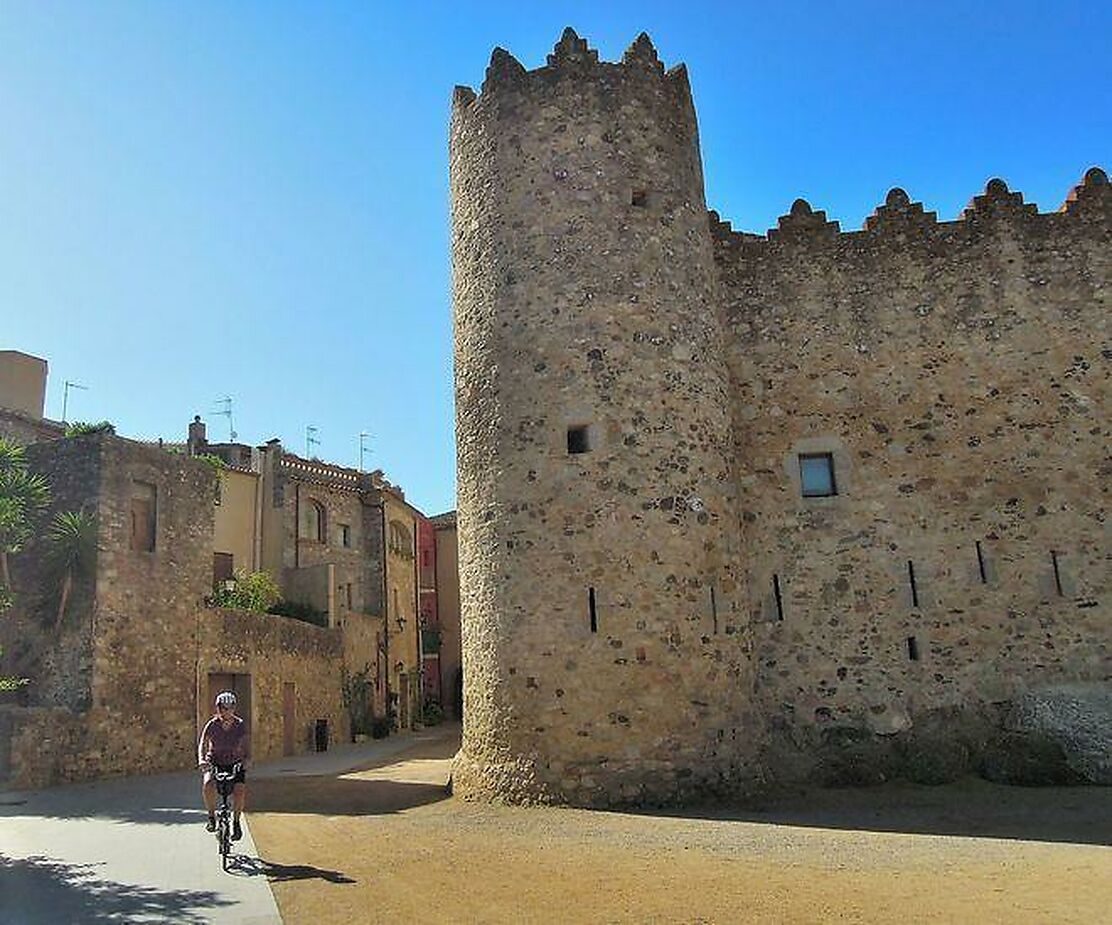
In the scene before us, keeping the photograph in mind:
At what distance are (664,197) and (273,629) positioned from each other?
15011mm

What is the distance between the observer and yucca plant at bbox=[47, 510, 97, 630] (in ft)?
58.7

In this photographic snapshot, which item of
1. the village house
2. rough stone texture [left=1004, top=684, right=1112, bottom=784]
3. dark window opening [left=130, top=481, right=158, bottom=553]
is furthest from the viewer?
dark window opening [left=130, top=481, right=158, bottom=553]

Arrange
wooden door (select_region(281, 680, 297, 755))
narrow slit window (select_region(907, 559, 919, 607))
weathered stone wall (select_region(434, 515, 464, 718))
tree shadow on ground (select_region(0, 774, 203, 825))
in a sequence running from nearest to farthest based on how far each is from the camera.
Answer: tree shadow on ground (select_region(0, 774, 203, 825)), narrow slit window (select_region(907, 559, 919, 607)), wooden door (select_region(281, 680, 297, 755)), weathered stone wall (select_region(434, 515, 464, 718))

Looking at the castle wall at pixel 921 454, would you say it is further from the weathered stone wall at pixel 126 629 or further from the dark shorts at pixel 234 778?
the weathered stone wall at pixel 126 629

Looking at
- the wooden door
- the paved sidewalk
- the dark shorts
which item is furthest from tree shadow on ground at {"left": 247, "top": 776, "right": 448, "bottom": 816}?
the wooden door

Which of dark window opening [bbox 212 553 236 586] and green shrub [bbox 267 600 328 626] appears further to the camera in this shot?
dark window opening [bbox 212 553 236 586]

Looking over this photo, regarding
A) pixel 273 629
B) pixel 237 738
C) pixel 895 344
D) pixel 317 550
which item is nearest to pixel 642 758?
pixel 237 738

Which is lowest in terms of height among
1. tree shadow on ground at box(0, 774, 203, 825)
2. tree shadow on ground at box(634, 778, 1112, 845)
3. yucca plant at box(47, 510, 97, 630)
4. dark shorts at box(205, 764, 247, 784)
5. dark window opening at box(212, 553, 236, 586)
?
tree shadow on ground at box(634, 778, 1112, 845)

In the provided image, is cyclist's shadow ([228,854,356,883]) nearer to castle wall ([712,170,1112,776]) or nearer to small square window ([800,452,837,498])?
castle wall ([712,170,1112,776])

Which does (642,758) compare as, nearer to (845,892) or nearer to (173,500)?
(845,892)

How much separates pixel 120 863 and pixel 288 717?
625 inches

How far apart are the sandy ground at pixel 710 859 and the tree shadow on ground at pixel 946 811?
0.12ft

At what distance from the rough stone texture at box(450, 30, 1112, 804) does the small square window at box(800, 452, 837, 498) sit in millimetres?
158

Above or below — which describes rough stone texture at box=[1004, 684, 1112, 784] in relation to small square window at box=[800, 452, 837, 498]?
below
